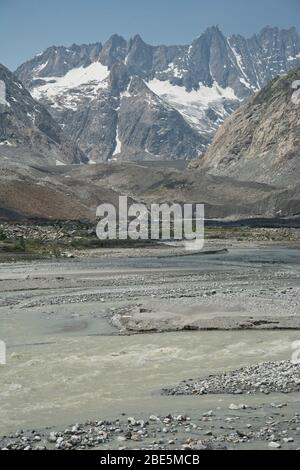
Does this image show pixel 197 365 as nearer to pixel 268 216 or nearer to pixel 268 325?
pixel 268 325

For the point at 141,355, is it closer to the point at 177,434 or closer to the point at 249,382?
the point at 249,382

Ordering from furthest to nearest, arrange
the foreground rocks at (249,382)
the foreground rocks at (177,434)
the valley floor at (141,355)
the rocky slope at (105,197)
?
the rocky slope at (105,197) < the foreground rocks at (249,382) < the valley floor at (141,355) < the foreground rocks at (177,434)

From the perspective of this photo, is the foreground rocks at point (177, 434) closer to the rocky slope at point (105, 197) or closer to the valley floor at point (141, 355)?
the valley floor at point (141, 355)

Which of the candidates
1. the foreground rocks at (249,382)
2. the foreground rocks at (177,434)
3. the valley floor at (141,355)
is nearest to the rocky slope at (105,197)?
the valley floor at (141,355)

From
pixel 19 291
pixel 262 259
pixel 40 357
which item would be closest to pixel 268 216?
pixel 262 259

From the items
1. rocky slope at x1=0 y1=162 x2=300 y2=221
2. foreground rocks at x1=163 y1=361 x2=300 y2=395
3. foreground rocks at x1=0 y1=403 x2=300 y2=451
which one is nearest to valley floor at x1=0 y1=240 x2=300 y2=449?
foreground rocks at x1=0 y1=403 x2=300 y2=451


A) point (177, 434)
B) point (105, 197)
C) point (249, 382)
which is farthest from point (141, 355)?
point (105, 197)

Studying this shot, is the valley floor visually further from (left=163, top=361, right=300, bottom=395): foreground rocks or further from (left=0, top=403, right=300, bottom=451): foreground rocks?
(left=163, top=361, right=300, bottom=395): foreground rocks

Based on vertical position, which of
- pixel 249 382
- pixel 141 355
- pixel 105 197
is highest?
pixel 105 197
